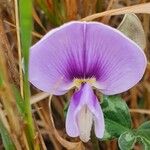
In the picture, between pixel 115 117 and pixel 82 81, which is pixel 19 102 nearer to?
pixel 82 81

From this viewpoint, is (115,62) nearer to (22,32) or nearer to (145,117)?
(22,32)

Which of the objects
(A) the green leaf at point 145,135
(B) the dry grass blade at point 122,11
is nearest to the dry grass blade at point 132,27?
(B) the dry grass blade at point 122,11

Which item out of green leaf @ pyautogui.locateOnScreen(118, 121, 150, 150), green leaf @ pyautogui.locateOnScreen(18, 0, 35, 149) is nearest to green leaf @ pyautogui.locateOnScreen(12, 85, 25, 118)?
green leaf @ pyautogui.locateOnScreen(18, 0, 35, 149)

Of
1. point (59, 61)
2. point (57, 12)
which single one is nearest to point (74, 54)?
point (59, 61)

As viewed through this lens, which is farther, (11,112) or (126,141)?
(126,141)

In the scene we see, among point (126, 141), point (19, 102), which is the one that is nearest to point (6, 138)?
point (19, 102)

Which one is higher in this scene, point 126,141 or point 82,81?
point 82,81

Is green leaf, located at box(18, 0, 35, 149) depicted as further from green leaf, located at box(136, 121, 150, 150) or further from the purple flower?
green leaf, located at box(136, 121, 150, 150)
